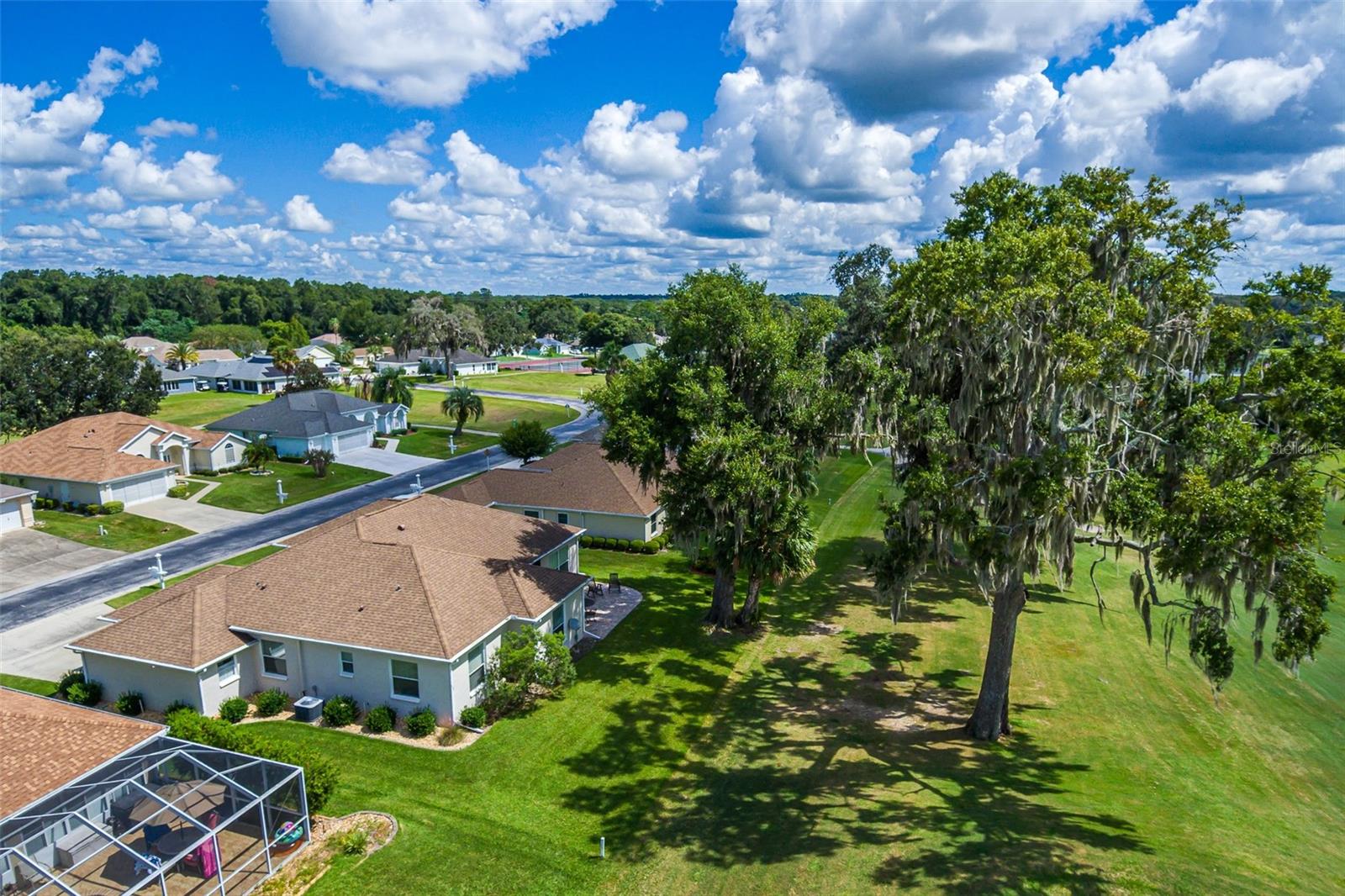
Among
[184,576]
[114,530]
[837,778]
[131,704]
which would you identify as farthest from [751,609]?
[114,530]

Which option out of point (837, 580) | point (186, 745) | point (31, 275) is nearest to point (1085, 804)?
point (837, 580)

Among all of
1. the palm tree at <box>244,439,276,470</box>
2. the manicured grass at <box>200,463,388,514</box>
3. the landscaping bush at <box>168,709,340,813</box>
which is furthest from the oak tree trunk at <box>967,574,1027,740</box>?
the palm tree at <box>244,439,276,470</box>

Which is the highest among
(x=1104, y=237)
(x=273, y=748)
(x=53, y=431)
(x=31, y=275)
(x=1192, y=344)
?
(x=31, y=275)

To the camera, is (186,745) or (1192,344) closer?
(186,745)

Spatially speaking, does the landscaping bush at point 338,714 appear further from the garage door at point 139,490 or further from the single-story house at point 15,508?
the garage door at point 139,490

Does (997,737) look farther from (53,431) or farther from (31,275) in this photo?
(31,275)

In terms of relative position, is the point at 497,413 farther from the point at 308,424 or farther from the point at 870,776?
the point at 870,776
